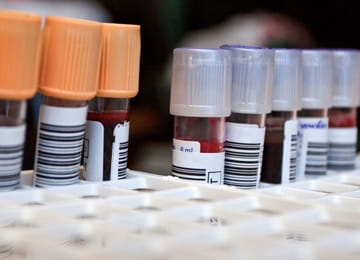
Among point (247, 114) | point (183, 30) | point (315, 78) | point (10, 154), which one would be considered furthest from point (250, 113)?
point (183, 30)

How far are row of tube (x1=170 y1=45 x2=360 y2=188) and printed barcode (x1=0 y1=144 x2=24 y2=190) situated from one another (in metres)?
0.14

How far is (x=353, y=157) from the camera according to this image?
648 mm

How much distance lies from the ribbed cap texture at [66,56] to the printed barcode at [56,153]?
28 mm

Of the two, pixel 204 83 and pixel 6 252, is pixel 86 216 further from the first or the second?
pixel 204 83

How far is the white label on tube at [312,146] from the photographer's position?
59 centimetres

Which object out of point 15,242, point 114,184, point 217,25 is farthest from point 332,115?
point 217,25

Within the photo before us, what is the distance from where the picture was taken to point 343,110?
649 mm

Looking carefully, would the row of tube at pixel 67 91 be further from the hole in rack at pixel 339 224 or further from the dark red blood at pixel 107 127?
the hole in rack at pixel 339 224

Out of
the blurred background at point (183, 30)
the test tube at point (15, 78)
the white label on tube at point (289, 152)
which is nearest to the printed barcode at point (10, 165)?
the test tube at point (15, 78)

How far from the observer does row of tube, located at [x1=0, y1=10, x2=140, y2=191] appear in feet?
1.32

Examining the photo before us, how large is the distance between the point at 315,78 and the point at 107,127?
0.23 m

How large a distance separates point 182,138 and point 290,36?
0.89 m

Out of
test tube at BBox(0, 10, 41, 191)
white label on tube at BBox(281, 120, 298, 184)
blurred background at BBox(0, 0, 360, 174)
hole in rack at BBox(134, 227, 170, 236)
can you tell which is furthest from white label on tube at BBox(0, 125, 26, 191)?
Result: blurred background at BBox(0, 0, 360, 174)

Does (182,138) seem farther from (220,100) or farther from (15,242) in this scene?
(15,242)
